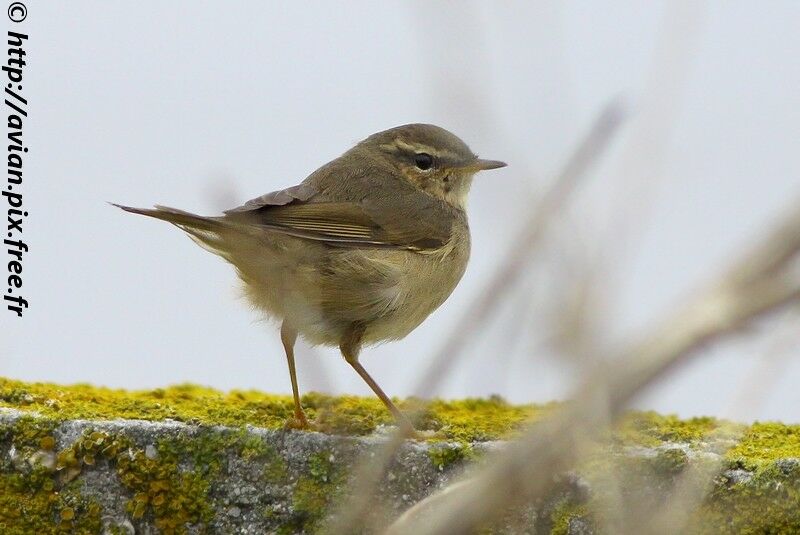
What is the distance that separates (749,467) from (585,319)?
1.73 metres

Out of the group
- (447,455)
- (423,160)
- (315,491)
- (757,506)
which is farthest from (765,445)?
(423,160)

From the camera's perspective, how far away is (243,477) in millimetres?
2875

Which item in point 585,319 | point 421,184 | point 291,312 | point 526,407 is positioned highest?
point 421,184

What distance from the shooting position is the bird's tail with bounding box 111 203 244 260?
384 cm

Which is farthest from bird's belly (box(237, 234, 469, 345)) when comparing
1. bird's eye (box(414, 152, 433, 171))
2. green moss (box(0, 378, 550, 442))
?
bird's eye (box(414, 152, 433, 171))

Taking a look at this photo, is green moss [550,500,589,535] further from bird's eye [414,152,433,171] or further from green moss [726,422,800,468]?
bird's eye [414,152,433,171]

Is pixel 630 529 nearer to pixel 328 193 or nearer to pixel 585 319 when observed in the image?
pixel 585 319

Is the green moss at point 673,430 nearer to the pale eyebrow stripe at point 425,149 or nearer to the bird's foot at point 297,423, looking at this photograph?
the bird's foot at point 297,423

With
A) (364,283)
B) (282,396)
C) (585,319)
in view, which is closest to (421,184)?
(364,283)

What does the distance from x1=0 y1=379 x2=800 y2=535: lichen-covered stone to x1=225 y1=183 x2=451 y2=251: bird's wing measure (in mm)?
1358

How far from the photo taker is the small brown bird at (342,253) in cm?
417

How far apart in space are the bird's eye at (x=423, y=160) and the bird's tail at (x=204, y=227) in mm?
1638

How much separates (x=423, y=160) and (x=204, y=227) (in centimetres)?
188

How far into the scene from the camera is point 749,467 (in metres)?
2.79
